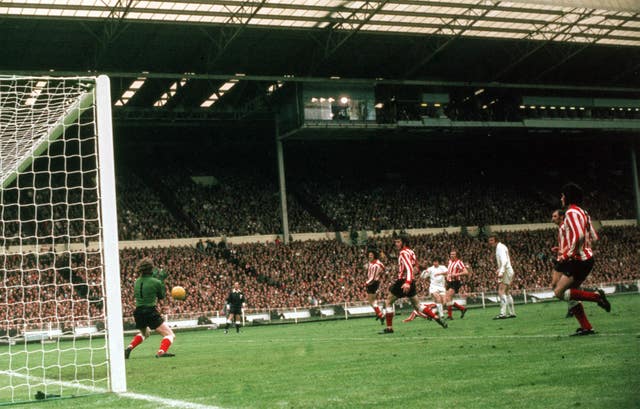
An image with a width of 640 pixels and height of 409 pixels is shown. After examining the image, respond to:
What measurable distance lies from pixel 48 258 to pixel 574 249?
26218 mm

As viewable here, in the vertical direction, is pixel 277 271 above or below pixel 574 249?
above

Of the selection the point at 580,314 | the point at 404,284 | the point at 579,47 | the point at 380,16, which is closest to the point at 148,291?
the point at 404,284

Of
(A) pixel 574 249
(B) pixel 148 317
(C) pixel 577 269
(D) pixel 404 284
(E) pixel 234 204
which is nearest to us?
(A) pixel 574 249

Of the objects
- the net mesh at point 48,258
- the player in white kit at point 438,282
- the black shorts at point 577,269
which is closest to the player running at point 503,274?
the player in white kit at point 438,282

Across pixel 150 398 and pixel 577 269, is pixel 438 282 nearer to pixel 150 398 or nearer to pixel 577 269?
pixel 577 269

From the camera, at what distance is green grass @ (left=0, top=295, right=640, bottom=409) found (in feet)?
17.8

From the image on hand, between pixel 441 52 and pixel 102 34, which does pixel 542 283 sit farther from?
pixel 102 34

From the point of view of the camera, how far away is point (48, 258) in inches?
1225

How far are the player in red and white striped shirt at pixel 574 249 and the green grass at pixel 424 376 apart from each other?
1.90 ft

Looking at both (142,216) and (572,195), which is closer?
(572,195)

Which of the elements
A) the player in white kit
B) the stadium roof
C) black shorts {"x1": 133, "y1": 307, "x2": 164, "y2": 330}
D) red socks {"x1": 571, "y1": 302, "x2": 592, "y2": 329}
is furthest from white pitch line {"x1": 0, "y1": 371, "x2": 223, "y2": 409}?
the stadium roof

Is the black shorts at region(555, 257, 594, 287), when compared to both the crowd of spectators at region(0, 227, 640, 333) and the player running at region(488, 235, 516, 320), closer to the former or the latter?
the player running at region(488, 235, 516, 320)

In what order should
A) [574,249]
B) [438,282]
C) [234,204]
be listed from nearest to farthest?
[574,249] < [438,282] < [234,204]

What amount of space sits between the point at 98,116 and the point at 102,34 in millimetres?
24599
